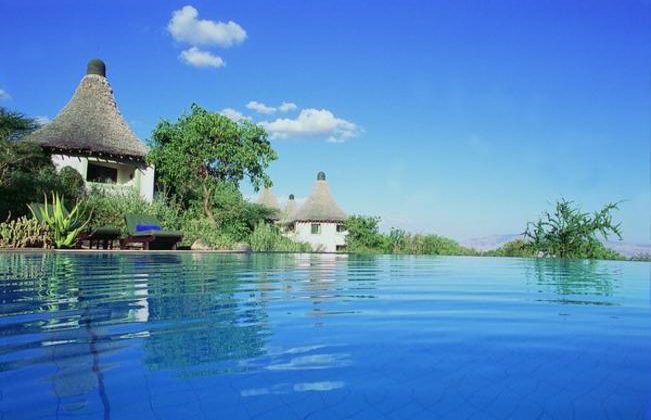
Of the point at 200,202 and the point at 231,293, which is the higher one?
the point at 200,202

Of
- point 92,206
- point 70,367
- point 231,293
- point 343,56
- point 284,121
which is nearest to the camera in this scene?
point 70,367

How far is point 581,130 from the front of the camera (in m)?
22.8

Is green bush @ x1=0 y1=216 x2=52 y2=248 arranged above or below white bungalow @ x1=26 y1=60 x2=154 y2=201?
below

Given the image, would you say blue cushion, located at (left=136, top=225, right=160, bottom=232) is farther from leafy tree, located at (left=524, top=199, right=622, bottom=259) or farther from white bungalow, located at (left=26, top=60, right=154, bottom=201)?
leafy tree, located at (left=524, top=199, right=622, bottom=259)

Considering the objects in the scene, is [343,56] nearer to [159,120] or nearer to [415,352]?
[159,120]

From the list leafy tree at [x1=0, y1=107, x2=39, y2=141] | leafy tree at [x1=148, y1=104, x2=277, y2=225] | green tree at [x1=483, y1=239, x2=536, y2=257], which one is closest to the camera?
leafy tree at [x1=0, y1=107, x2=39, y2=141]

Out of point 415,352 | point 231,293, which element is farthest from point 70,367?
point 231,293

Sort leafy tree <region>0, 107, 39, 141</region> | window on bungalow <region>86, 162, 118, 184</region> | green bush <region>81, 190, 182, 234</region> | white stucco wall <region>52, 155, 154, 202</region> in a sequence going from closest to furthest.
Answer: green bush <region>81, 190, 182, 234</region>, leafy tree <region>0, 107, 39, 141</region>, white stucco wall <region>52, 155, 154, 202</region>, window on bungalow <region>86, 162, 118, 184</region>

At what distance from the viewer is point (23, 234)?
12.8 m

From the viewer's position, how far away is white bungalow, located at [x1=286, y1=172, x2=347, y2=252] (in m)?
36.6

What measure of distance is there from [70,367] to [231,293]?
10.4 ft

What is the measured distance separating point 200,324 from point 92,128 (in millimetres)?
21125

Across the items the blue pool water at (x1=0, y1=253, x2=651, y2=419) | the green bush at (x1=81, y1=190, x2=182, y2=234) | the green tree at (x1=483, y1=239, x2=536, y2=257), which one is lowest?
the blue pool water at (x1=0, y1=253, x2=651, y2=419)

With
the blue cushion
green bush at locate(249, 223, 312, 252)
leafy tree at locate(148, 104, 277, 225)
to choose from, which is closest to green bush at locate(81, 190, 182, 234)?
the blue cushion
